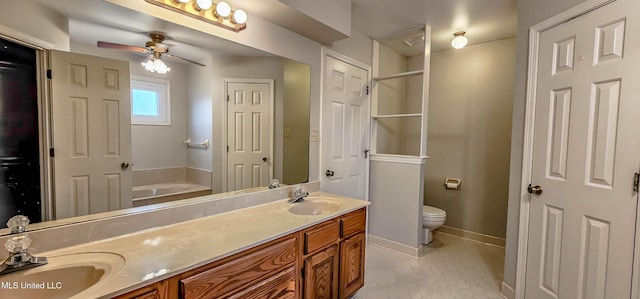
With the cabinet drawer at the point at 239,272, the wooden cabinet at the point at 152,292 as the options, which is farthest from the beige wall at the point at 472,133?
the wooden cabinet at the point at 152,292

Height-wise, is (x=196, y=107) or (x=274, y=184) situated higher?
(x=196, y=107)

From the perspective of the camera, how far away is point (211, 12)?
154 cm

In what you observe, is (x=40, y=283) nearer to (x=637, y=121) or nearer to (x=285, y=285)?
(x=285, y=285)

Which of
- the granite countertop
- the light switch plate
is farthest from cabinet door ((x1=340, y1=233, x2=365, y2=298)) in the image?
the light switch plate

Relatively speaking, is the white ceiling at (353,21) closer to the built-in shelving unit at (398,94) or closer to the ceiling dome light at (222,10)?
the ceiling dome light at (222,10)

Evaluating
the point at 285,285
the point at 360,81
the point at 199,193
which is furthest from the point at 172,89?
the point at 360,81

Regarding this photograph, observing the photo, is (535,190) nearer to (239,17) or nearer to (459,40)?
(459,40)

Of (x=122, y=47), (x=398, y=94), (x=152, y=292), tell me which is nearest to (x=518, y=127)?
(x=398, y=94)

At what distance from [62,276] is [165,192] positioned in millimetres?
556

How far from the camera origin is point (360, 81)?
2.89 m

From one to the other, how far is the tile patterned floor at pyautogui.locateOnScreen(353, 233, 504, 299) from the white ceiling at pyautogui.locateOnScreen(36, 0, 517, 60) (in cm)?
208

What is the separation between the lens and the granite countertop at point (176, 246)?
89 centimetres

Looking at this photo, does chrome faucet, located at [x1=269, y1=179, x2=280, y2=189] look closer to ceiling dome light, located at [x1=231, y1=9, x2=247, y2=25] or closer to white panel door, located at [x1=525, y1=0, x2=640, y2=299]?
ceiling dome light, located at [x1=231, y1=9, x2=247, y2=25]

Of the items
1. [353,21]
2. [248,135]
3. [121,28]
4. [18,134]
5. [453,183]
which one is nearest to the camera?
[18,134]
